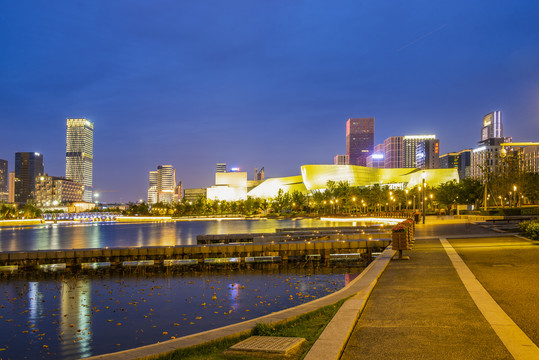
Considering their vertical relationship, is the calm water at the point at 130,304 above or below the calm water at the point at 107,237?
above

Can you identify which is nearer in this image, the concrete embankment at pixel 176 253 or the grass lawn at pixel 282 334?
the grass lawn at pixel 282 334

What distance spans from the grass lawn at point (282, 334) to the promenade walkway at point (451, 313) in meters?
0.66

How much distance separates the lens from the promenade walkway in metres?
6.73

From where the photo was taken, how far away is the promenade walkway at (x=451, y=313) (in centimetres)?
673

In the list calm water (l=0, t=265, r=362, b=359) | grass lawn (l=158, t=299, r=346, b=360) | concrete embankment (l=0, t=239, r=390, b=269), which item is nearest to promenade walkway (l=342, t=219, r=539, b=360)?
grass lawn (l=158, t=299, r=346, b=360)

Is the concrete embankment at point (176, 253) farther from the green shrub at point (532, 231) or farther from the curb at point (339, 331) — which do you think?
the curb at point (339, 331)

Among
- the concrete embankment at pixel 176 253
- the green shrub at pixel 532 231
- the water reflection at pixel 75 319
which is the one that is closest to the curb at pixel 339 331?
the water reflection at pixel 75 319

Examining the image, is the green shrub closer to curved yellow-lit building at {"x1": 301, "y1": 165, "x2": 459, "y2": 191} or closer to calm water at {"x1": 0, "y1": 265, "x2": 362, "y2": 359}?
calm water at {"x1": 0, "y1": 265, "x2": 362, "y2": 359}

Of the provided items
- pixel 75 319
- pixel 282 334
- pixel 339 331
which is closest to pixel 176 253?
pixel 75 319

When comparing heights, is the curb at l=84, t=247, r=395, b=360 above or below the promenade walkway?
below

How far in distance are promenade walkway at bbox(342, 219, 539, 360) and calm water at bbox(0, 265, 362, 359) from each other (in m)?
4.55

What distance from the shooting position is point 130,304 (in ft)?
54.5

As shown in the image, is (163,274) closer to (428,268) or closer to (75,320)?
(75,320)

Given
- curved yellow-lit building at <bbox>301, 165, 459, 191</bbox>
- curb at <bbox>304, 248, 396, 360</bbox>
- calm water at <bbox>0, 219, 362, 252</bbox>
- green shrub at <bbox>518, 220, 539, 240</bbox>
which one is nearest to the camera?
curb at <bbox>304, 248, 396, 360</bbox>
